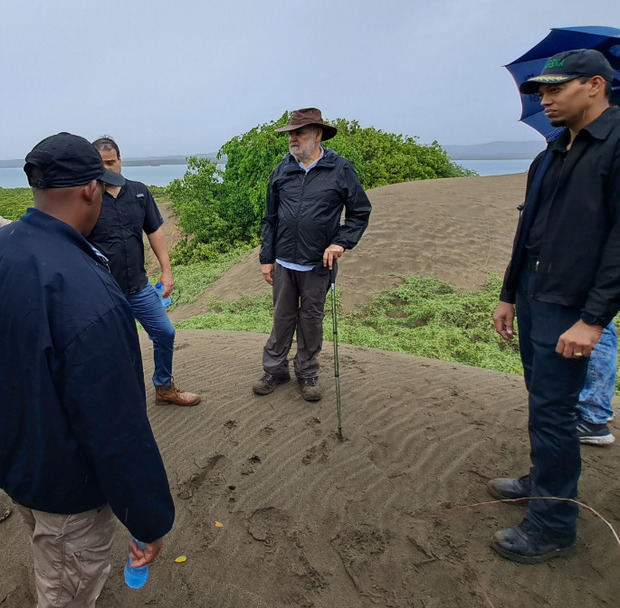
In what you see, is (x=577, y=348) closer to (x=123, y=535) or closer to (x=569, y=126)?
(x=569, y=126)

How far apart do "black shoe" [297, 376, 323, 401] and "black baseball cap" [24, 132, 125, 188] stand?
9.98 feet

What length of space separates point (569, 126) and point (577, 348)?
1084 millimetres

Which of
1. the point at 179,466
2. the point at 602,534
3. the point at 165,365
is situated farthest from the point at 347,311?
the point at 602,534

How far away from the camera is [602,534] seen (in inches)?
104

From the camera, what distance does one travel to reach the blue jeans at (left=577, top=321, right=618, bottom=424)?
3.44 meters

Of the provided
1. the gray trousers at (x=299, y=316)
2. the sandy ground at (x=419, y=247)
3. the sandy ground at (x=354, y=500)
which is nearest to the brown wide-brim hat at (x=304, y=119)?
the gray trousers at (x=299, y=316)

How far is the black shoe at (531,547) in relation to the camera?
248 centimetres

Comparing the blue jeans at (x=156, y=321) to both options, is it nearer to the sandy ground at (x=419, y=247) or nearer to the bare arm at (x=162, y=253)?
the bare arm at (x=162, y=253)

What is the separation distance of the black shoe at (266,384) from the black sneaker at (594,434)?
2.52 metres

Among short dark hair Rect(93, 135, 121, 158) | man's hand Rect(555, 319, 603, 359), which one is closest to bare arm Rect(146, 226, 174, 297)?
short dark hair Rect(93, 135, 121, 158)

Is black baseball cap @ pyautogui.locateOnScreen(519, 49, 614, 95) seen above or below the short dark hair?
above

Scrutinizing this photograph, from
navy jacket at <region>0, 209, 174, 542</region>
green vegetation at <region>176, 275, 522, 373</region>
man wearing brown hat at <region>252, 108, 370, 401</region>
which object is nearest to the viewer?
navy jacket at <region>0, 209, 174, 542</region>

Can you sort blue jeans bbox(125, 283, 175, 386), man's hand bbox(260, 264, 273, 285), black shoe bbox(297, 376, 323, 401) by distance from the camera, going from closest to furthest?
blue jeans bbox(125, 283, 175, 386) < black shoe bbox(297, 376, 323, 401) < man's hand bbox(260, 264, 273, 285)

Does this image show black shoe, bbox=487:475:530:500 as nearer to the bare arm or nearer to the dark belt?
the dark belt
